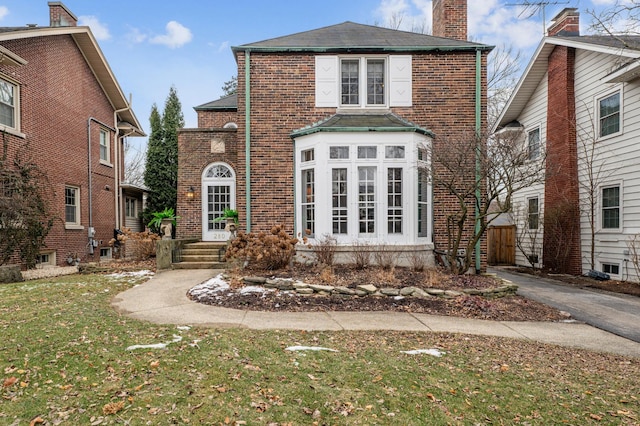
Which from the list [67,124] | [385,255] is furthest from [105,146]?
[385,255]

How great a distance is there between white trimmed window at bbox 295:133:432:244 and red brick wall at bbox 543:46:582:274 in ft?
20.5

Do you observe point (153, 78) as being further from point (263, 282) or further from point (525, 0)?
point (525, 0)

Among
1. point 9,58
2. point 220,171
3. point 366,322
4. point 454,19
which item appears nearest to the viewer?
point 366,322

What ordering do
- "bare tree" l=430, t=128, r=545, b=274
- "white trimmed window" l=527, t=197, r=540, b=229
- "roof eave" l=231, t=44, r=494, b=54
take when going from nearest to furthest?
"bare tree" l=430, t=128, r=545, b=274 → "roof eave" l=231, t=44, r=494, b=54 → "white trimmed window" l=527, t=197, r=540, b=229

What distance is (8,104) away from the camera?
10.9 metres

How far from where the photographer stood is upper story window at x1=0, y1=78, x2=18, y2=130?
10695mm

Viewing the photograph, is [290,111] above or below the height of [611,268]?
above

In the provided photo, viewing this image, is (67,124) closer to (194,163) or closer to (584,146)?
(194,163)

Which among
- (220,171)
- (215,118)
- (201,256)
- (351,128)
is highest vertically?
(215,118)

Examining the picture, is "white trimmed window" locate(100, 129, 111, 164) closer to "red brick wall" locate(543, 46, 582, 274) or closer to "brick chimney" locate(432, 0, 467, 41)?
"brick chimney" locate(432, 0, 467, 41)

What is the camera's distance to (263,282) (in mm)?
7543

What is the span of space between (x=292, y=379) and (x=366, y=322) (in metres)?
2.41

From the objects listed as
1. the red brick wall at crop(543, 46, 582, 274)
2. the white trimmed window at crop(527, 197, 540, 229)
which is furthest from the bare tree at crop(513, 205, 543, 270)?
the red brick wall at crop(543, 46, 582, 274)

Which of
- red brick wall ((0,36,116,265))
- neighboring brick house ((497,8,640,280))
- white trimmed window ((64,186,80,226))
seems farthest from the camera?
white trimmed window ((64,186,80,226))
